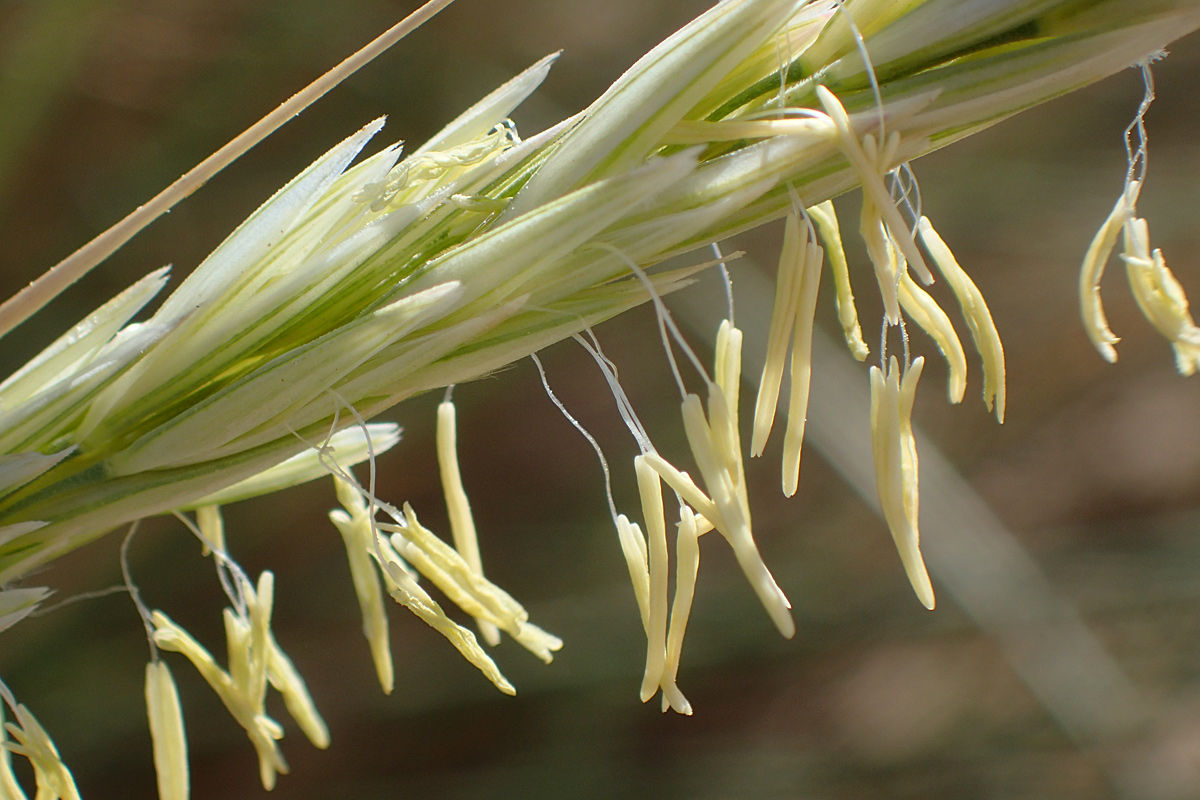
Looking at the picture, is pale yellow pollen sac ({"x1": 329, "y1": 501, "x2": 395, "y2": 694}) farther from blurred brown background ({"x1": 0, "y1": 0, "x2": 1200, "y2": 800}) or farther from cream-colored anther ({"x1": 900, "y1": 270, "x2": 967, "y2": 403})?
blurred brown background ({"x1": 0, "y1": 0, "x2": 1200, "y2": 800})

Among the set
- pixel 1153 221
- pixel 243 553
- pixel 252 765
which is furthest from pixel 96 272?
pixel 1153 221

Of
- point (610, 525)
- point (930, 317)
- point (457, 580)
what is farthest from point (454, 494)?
point (610, 525)

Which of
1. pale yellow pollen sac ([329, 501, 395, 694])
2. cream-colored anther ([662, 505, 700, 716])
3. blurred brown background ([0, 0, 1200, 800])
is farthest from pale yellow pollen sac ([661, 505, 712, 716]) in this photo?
blurred brown background ([0, 0, 1200, 800])

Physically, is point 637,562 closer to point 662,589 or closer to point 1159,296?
point 662,589

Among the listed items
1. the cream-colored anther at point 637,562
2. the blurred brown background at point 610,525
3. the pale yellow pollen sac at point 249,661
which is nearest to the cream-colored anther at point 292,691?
the pale yellow pollen sac at point 249,661

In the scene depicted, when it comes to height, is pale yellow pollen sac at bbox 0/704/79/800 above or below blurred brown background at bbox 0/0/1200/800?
above

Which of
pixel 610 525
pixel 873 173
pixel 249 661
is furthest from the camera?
pixel 610 525

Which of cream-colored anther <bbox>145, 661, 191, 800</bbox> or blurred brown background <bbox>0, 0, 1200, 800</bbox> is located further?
blurred brown background <bbox>0, 0, 1200, 800</bbox>

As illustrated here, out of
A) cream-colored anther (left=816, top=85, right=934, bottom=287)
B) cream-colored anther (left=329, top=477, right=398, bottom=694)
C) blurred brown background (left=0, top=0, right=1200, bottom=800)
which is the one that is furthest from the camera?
blurred brown background (left=0, top=0, right=1200, bottom=800)
